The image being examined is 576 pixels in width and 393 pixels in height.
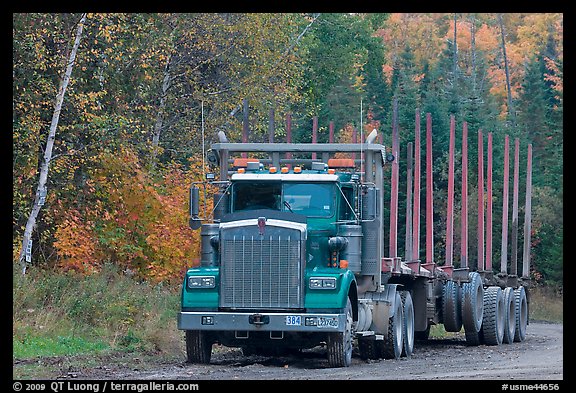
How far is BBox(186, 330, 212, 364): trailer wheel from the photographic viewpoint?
18.7 metres

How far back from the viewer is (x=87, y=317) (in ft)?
73.8

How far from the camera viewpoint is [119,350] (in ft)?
66.7

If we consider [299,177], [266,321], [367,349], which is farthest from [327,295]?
[367,349]

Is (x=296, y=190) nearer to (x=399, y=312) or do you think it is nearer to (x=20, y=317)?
(x=399, y=312)

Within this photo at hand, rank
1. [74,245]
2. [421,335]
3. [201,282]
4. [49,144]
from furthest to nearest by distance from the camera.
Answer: [421,335] < [74,245] < [49,144] < [201,282]

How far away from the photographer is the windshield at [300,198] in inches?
771

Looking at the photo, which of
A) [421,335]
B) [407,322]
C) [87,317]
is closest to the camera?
[87,317]

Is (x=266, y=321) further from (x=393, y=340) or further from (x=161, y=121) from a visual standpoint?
(x=161, y=121)

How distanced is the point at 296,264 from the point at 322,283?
478mm

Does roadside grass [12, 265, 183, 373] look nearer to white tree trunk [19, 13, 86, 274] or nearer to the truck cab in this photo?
white tree trunk [19, 13, 86, 274]

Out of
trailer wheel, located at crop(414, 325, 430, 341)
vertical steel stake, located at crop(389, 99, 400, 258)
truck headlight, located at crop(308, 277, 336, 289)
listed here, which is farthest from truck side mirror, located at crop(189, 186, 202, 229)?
trailer wheel, located at crop(414, 325, 430, 341)

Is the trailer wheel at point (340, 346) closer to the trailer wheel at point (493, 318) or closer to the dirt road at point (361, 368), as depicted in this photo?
the dirt road at point (361, 368)

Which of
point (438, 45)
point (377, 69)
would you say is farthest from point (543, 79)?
point (438, 45)

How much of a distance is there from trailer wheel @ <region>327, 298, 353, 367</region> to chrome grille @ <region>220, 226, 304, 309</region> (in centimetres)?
74
